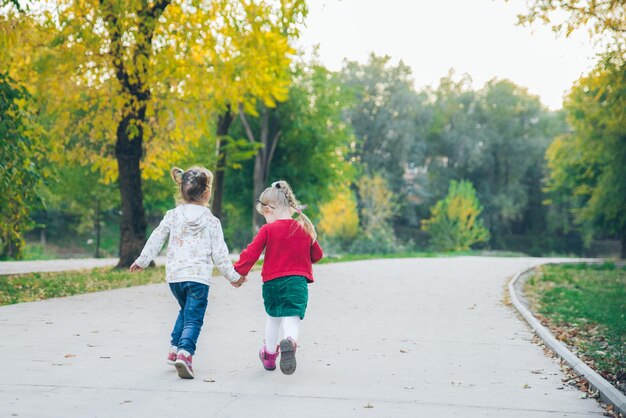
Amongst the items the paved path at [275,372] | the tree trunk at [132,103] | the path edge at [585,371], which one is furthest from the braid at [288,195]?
the tree trunk at [132,103]

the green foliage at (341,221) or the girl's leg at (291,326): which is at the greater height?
the green foliage at (341,221)

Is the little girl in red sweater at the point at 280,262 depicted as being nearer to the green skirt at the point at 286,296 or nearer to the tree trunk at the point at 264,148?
the green skirt at the point at 286,296

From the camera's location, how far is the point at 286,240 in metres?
6.84

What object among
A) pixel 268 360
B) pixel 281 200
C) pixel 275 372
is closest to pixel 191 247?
pixel 281 200

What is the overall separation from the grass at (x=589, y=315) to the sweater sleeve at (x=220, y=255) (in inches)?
128

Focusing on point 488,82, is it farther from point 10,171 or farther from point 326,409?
point 326,409

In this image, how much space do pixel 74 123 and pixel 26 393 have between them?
16.9 meters

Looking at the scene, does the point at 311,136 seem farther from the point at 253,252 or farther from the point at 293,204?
the point at 253,252

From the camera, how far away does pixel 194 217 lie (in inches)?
263

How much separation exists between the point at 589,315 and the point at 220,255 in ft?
26.3

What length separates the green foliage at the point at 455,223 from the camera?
177 ft

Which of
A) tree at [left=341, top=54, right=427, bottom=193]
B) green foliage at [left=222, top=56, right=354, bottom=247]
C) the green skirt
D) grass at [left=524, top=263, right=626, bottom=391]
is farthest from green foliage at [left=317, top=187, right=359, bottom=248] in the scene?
the green skirt

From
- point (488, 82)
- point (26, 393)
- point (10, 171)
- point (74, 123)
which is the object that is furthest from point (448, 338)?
point (488, 82)

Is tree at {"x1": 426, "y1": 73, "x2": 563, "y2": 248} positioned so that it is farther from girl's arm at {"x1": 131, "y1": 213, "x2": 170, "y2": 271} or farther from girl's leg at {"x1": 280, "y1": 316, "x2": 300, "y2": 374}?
girl's arm at {"x1": 131, "y1": 213, "x2": 170, "y2": 271}
